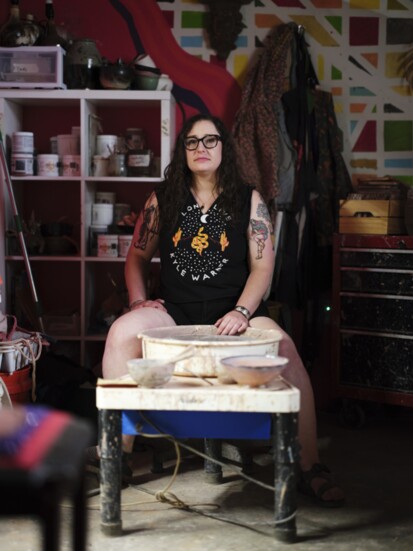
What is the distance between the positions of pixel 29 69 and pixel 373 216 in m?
1.92

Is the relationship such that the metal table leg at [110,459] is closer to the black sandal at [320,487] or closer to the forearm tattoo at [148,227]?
the black sandal at [320,487]


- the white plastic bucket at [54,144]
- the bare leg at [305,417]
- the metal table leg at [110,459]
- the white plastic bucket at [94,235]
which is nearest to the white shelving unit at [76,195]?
the white plastic bucket at [94,235]

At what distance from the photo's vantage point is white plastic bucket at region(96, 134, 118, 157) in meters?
4.50

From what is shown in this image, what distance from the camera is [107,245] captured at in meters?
4.42

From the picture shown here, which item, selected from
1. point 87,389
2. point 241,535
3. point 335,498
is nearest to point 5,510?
point 241,535

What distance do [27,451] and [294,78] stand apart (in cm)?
360

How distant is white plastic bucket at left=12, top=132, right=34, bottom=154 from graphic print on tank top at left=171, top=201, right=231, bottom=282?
1466 mm

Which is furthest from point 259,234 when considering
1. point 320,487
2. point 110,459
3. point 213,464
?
point 110,459

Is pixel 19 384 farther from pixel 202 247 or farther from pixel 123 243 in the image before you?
pixel 123 243

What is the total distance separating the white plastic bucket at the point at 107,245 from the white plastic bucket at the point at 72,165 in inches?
14.8

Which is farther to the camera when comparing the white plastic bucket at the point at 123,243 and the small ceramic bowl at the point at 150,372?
the white plastic bucket at the point at 123,243

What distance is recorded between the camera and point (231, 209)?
3303 mm

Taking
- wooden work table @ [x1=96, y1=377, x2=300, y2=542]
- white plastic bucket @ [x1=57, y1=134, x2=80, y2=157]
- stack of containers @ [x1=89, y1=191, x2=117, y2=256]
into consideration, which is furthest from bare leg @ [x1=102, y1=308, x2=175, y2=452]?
white plastic bucket @ [x1=57, y1=134, x2=80, y2=157]

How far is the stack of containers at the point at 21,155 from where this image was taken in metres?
4.40
